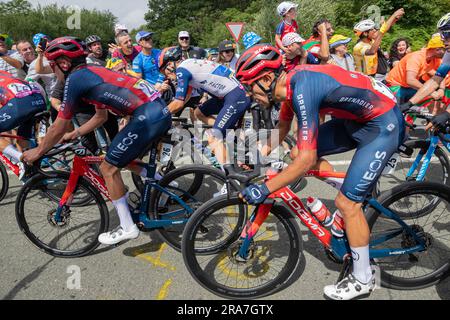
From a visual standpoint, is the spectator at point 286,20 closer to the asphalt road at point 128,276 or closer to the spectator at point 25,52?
the asphalt road at point 128,276

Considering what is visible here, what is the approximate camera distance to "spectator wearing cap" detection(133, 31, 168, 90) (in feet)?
20.3

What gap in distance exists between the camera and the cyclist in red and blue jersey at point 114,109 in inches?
110

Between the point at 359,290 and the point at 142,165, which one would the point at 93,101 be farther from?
the point at 359,290

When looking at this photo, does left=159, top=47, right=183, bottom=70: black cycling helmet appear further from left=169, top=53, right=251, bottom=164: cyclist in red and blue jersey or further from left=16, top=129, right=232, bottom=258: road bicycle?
left=16, top=129, right=232, bottom=258: road bicycle

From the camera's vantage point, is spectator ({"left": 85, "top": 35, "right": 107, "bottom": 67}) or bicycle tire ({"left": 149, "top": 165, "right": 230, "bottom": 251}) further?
spectator ({"left": 85, "top": 35, "right": 107, "bottom": 67})

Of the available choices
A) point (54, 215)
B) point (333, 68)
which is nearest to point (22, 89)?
point (54, 215)

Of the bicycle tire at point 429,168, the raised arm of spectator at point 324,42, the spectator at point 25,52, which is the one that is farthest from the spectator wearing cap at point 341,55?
the spectator at point 25,52

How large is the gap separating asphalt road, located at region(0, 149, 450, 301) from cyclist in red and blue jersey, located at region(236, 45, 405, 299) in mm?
363

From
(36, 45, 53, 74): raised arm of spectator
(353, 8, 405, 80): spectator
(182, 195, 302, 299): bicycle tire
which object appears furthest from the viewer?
(353, 8, 405, 80): spectator

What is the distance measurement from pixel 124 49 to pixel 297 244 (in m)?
5.75

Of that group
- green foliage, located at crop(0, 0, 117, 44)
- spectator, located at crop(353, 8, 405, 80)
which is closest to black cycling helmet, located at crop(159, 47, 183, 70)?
spectator, located at crop(353, 8, 405, 80)

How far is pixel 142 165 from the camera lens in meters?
3.25

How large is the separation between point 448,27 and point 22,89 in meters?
4.86

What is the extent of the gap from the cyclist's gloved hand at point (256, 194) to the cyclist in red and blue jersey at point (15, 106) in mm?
3130
